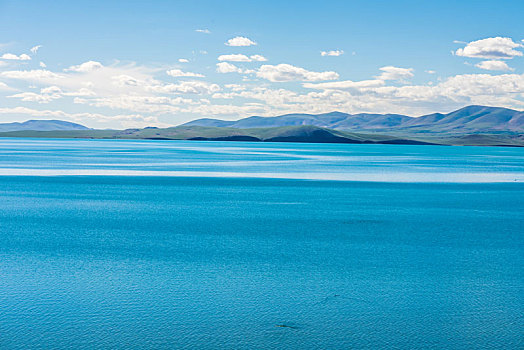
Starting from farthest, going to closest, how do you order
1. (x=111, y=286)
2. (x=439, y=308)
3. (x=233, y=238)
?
(x=233, y=238)
(x=111, y=286)
(x=439, y=308)

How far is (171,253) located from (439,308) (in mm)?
10552

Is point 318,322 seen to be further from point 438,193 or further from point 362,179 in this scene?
point 362,179

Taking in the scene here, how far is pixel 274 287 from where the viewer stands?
16.8m

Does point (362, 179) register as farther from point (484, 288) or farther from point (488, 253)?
point (484, 288)

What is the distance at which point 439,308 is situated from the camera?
49.4 ft

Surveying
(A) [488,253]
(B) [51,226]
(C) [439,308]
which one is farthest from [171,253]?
(A) [488,253]

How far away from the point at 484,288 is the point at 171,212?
19775mm

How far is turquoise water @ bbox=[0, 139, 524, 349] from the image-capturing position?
13102 millimetres

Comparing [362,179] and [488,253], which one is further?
[362,179]

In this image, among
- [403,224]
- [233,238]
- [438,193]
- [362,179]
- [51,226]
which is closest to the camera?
[233,238]

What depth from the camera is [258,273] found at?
18.4 m

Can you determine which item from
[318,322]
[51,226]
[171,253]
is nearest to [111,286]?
[171,253]

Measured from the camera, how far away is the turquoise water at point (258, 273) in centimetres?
1310

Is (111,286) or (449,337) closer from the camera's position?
(449,337)
